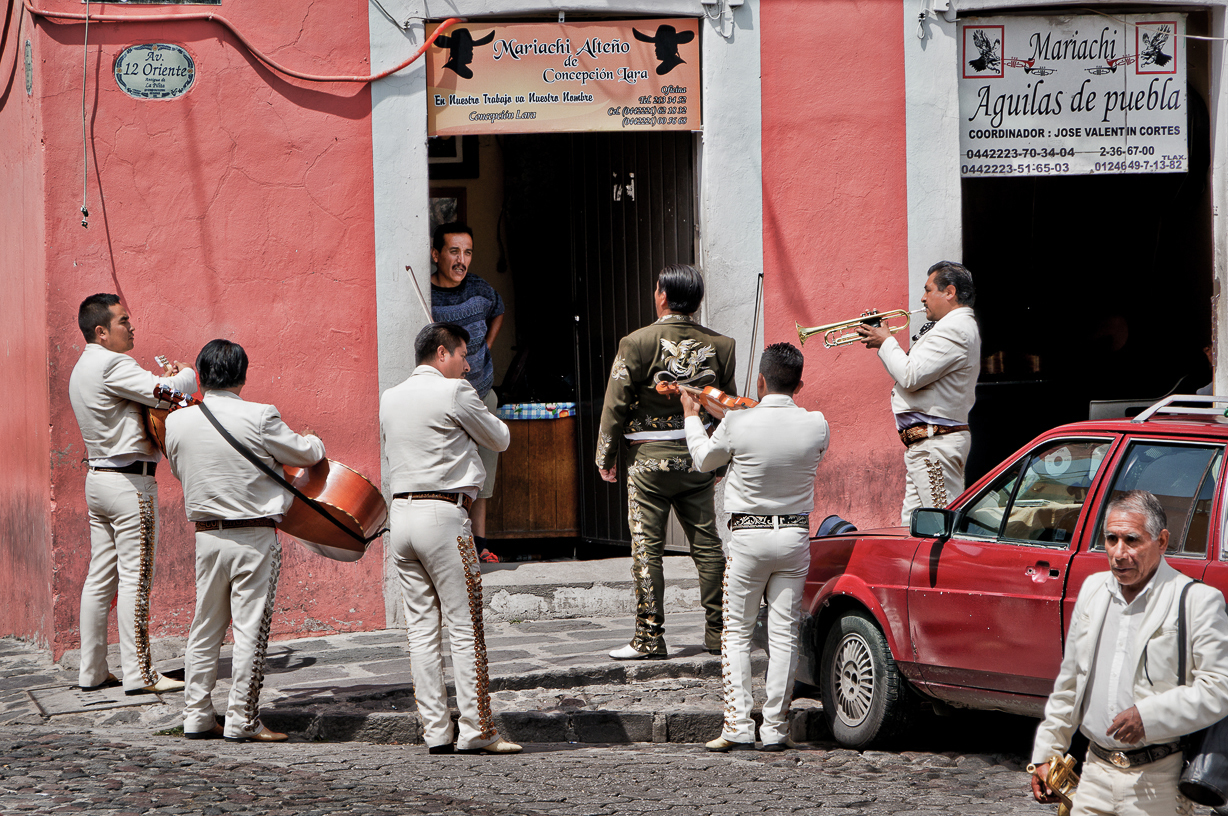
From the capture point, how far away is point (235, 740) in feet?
21.5

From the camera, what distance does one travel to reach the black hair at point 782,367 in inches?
241

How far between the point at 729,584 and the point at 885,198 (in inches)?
164

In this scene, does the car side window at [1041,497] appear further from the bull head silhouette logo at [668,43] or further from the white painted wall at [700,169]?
the bull head silhouette logo at [668,43]

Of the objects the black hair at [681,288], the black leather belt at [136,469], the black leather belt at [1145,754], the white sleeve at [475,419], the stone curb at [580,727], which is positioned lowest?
the stone curb at [580,727]

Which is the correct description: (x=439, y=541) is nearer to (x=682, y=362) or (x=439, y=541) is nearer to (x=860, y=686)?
(x=682, y=362)

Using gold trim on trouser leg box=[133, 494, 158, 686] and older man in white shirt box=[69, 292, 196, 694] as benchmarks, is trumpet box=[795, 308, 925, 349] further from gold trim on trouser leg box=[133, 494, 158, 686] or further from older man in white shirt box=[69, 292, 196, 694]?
gold trim on trouser leg box=[133, 494, 158, 686]

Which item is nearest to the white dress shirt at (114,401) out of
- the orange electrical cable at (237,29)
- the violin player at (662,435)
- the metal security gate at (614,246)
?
the orange electrical cable at (237,29)

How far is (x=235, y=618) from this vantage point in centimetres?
656

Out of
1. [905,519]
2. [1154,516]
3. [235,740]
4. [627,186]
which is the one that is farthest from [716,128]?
[1154,516]

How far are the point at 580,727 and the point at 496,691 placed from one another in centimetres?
68

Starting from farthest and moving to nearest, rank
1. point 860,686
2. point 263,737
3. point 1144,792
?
point 263,737 < point 860,686 < point 1144,792

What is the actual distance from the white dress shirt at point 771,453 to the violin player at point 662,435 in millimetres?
1283

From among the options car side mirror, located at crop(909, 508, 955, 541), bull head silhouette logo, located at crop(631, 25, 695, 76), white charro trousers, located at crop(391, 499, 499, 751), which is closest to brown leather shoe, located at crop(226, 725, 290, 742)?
white charro trousers, located at crop(391, 499, 499, 751)

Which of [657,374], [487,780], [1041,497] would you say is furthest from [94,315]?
[1041,497]
